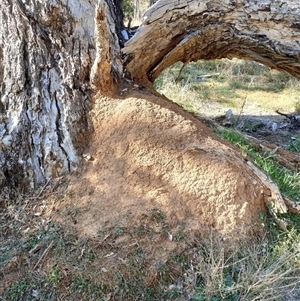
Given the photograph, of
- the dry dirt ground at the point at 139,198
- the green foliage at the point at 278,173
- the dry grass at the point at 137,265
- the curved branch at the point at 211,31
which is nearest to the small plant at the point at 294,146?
the green foliage at the point at 278,173

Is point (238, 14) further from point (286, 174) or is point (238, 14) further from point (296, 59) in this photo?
point (286, 174)

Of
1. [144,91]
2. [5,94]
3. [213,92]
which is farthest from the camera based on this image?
[213,92]

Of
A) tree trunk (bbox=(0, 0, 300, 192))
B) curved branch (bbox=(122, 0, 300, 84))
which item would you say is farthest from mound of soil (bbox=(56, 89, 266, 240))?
curved branch (bbox=(122, 0, 300, 84))

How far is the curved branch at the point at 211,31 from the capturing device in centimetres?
327

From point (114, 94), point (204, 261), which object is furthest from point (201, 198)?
point (114, 94)

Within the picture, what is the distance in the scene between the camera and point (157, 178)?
2.63 metres

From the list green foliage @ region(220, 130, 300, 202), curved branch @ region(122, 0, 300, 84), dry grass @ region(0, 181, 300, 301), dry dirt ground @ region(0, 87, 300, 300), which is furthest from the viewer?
curved branch @ region(122, 0, 300, 84)

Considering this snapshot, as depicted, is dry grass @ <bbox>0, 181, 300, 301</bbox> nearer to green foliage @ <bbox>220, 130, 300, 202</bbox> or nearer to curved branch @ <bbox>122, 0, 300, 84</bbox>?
green foliage @ <bbox>220, 130, 300, 202</bbox>

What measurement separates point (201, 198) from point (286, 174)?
103cm

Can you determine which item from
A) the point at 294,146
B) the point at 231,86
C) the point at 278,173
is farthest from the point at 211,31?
the point at 231,86

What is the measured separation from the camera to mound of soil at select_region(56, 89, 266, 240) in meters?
2.51

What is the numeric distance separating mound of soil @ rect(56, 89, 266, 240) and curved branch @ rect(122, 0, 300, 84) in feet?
2.07

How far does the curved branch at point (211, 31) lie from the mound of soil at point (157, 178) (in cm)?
63

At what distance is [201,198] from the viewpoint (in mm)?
2566
